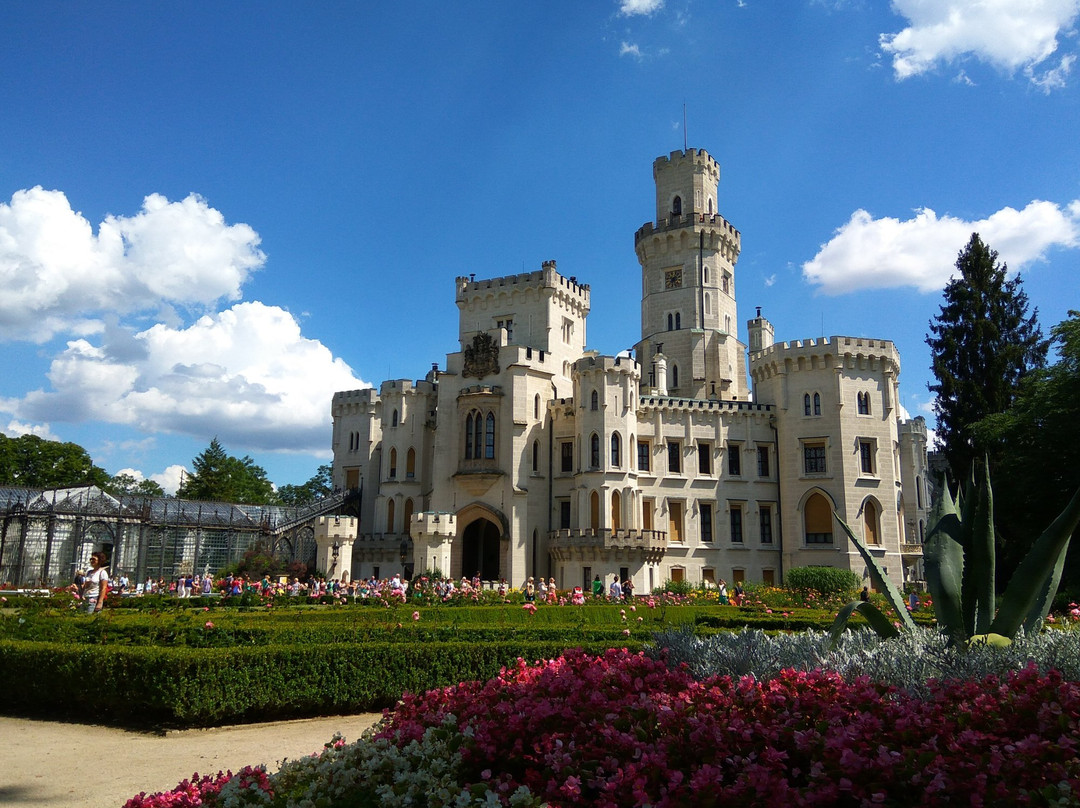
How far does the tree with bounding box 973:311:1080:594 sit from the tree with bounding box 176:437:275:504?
57016 millimetres

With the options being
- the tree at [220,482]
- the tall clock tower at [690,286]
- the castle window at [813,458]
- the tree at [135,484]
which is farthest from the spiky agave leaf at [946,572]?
the tree at [135,484]

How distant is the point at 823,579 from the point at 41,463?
59.9 meters

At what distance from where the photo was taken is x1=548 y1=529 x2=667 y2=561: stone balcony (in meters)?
39.2

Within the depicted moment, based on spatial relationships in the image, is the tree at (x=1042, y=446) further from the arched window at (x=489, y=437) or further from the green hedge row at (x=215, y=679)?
the arched window at (x=489, y=437)

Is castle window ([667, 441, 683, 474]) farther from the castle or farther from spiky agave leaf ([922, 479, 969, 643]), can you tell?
spiky agave leaf ([922, 479, 969, 643])

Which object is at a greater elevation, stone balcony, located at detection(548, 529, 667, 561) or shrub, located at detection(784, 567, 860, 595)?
stone balcony, located at detection(548, 529, 667, 561)

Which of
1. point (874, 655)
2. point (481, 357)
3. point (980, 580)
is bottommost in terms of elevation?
point (874, 655)

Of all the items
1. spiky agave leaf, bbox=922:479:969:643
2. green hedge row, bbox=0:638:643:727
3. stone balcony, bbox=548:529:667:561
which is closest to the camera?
spiky agave leaf, bbox=922:479:969:643

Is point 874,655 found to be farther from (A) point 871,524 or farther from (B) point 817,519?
(B) point 817,519

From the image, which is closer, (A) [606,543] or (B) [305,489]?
(A) [606,543]

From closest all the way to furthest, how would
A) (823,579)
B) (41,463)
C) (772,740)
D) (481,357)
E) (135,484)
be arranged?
(772,740), (823,579), (481,357), (41,463), (135,484)

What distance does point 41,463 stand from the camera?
6225 cm

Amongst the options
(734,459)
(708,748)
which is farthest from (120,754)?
(734,459)

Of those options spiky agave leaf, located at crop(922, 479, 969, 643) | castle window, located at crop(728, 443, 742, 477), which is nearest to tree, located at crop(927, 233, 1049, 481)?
castle window, located at crop(728, 443, 742, 477)
